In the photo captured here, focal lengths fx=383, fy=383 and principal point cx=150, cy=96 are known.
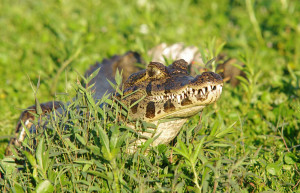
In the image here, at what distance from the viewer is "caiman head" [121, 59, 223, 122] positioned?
9.30 ft

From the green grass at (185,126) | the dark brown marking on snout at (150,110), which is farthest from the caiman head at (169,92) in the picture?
the green grass at (185,126)

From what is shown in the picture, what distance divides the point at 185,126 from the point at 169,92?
40 cm

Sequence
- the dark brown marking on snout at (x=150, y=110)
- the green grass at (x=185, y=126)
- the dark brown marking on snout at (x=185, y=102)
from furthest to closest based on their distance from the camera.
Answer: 1. the dark brown marking on snout at (x=150, y=110)
2. the dark brown marking on snout at (x=185, y=102)
3. the green grass at (x=185, y=126)

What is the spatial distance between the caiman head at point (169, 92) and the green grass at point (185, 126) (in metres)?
0.23

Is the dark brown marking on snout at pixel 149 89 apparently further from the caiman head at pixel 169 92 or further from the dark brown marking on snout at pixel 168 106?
the dark brown marking on snout at pixel 168 106

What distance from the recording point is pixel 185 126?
328 centimetres

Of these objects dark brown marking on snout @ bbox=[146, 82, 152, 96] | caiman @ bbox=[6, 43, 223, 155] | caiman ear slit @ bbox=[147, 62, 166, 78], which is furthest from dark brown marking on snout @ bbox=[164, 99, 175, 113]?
caiman ear slit @ bbox=[147, 62, 166, 78]

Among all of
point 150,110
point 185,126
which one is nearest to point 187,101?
point 150,110

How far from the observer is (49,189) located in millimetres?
2717

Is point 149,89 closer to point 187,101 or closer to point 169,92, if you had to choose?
point 169,92

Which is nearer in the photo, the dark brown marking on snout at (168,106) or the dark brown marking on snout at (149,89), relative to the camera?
the dark brown marking on snout at (168,106)

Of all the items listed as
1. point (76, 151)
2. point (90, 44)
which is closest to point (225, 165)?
point (76, 151)

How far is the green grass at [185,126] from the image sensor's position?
9.04ft

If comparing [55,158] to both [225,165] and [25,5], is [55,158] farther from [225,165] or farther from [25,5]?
[25,5]
